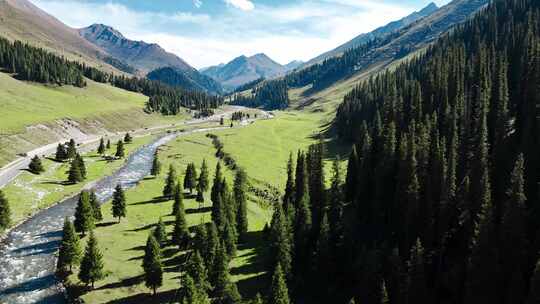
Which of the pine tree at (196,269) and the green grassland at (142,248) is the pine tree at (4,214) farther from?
the pine tree at (196,269)

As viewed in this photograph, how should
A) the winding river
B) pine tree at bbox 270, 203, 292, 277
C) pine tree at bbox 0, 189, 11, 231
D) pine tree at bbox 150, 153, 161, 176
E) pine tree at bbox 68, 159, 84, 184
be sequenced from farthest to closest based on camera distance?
pine tree at bbox 150, 153, 161, 176 < pine tree at bbox 68, 159, 84, 184 < pine tree at bbox 0, 189, 11, 231 < pine tree at bbox 270, 203, 292, 277 < the winding river

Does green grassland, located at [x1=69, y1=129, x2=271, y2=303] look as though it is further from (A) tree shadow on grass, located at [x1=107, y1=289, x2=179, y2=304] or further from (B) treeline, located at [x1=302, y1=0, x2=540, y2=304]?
(B) treeline, located at [x1=302, y1=0, x2=540, y2=304]

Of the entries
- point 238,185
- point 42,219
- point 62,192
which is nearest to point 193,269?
point 238,185

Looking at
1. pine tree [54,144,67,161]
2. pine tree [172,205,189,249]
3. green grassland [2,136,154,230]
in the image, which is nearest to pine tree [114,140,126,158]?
green grassland [2,136,154,230]

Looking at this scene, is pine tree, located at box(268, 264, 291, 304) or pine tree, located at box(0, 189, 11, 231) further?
pine tree, located at box(0, 189, 11, 231)

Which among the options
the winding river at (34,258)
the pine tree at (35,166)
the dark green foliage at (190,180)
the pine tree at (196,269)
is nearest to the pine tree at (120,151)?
the pine tree at (35,166)

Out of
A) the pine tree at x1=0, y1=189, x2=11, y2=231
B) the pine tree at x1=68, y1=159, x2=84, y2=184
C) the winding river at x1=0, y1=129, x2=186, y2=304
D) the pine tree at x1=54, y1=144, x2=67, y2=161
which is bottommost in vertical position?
the winding river at x1=0, y1=129, x2=186, y2=304
